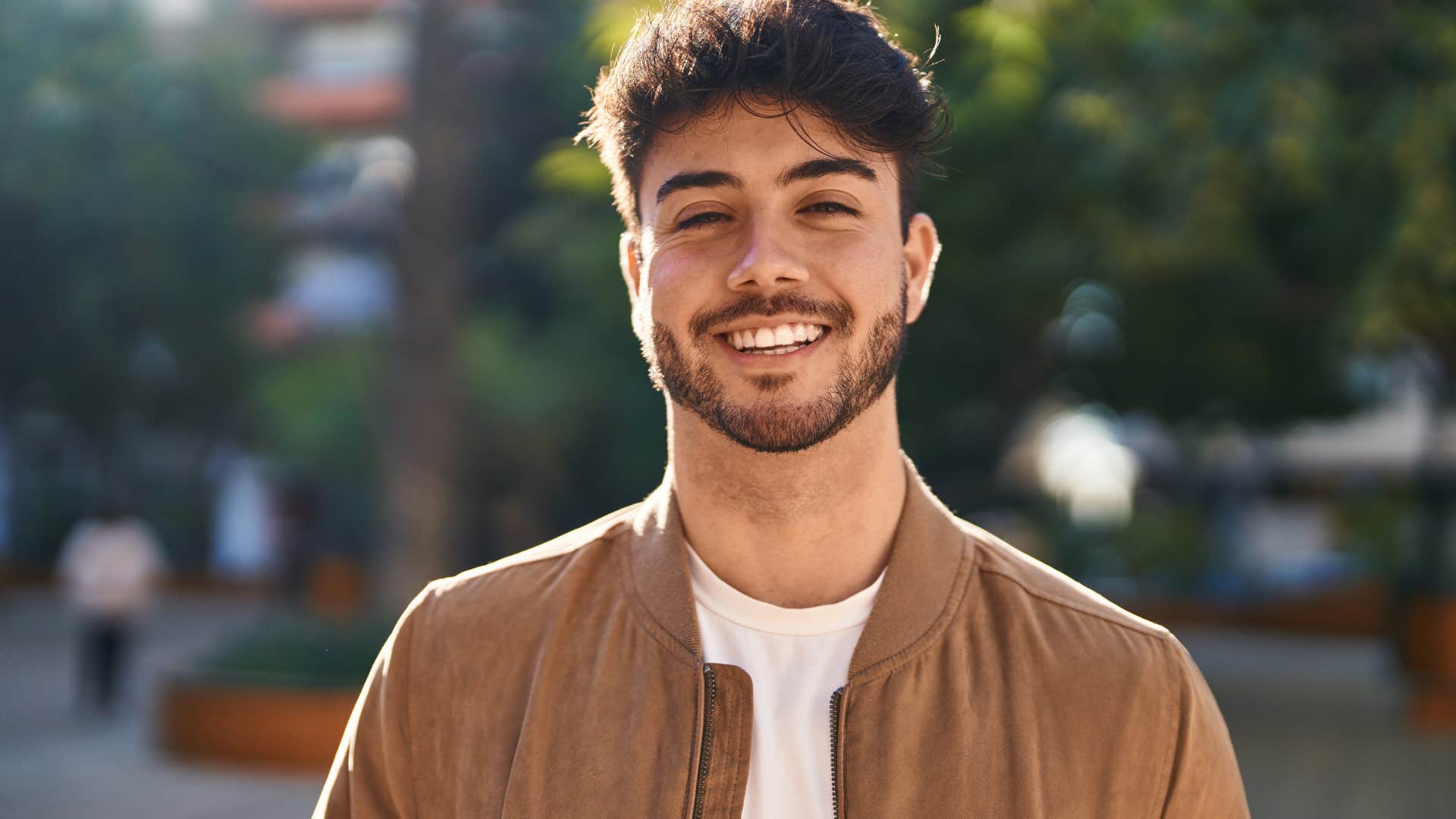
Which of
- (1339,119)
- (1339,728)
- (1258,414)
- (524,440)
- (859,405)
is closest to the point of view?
(859,405)

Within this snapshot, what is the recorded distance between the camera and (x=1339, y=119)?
8.77 meters

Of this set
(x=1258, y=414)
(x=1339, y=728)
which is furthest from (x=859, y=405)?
(x=1258, y=414)

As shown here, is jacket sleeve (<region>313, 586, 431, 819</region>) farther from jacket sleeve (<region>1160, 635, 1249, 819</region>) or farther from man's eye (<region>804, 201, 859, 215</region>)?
jacket sleeve (<region>1160, 635, 1249, 819</region>)

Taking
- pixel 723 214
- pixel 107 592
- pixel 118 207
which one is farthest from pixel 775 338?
pixel 118 207

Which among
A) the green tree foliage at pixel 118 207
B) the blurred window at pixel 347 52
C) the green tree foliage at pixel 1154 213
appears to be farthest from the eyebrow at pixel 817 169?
the blurred window at pixel 347 52

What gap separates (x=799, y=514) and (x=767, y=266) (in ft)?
1.31

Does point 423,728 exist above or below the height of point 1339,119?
below

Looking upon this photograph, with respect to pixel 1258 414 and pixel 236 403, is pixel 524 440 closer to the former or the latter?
pixel 1258 414

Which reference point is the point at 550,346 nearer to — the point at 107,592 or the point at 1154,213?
the point at 107,592

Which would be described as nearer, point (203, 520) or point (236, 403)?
point (236, 403)

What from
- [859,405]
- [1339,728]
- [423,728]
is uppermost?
[859,405]

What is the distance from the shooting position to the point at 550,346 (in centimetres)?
1536

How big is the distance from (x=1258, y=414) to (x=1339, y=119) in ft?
18.5

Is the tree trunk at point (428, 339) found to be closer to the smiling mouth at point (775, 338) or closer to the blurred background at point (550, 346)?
the blurred background at point (550, 346)
